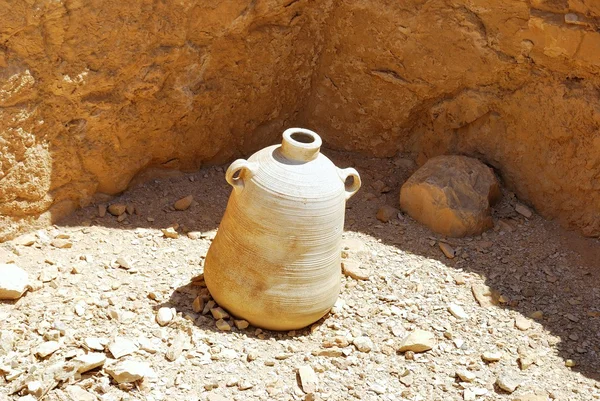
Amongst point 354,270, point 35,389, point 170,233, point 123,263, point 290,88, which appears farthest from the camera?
point 290,88

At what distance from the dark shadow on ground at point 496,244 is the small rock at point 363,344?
78 centimetres

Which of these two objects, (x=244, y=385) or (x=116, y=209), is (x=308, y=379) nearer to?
(x=244, y=385)

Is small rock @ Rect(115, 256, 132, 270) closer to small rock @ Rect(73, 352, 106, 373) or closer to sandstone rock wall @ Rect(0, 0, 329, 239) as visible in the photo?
sandstone rock wall @ Rect(0, 0, 329, 239)

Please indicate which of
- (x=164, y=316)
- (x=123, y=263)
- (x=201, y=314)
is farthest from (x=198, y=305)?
(x=123, y=263)

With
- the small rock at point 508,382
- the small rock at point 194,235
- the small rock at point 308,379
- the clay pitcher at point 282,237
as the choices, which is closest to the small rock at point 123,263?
the small rock at point 194,235

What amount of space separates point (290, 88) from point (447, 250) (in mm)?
1547

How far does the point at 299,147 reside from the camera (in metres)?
3.61

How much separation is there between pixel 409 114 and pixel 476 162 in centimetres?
58

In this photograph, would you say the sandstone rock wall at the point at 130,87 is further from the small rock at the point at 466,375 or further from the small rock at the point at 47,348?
the small rock at the point at 466,375

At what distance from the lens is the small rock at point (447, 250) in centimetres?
449

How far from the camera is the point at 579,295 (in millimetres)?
4246

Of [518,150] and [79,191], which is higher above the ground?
[518,150]

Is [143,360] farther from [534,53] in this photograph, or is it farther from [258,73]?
[534,53]

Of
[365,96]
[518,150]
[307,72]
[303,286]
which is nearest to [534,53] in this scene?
[518,150]
